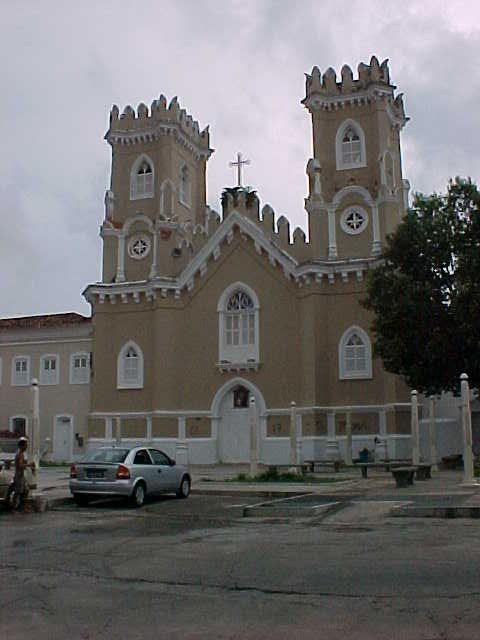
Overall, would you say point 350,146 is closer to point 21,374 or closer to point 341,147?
point 341,147

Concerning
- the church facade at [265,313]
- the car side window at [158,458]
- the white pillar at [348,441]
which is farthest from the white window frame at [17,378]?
the car side window at [158,458]

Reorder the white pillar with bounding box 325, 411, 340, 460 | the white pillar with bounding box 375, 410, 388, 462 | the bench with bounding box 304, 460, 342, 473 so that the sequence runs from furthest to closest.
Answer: the white pillar with bounding box 325, 411, 340, 460 < the white pillar with bounding box 375, 410, 388, 462 < the bench with bounding box 304, 460, 342, 473

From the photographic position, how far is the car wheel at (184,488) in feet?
70.7

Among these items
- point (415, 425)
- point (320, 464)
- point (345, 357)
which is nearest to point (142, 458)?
point (415, 425)

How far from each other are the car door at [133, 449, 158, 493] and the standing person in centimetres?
266

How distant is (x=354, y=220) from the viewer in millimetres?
37875

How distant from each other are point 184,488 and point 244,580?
12.6 m

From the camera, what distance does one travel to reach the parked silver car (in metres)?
19.2

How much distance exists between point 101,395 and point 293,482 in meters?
17.0

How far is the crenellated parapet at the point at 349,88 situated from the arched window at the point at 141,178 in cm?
880

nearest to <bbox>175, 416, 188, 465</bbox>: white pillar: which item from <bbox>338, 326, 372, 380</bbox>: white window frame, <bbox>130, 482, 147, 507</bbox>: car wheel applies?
<bbox>338, 326, 372, 380</bbox>: white window frame

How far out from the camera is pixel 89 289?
133ft

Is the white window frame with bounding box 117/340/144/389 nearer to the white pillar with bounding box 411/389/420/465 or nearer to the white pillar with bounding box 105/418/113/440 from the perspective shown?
the white pillar with bounding box 105/418/113/440

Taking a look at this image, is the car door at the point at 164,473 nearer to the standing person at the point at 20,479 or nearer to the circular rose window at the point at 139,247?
the standing person at the point at 20,479
